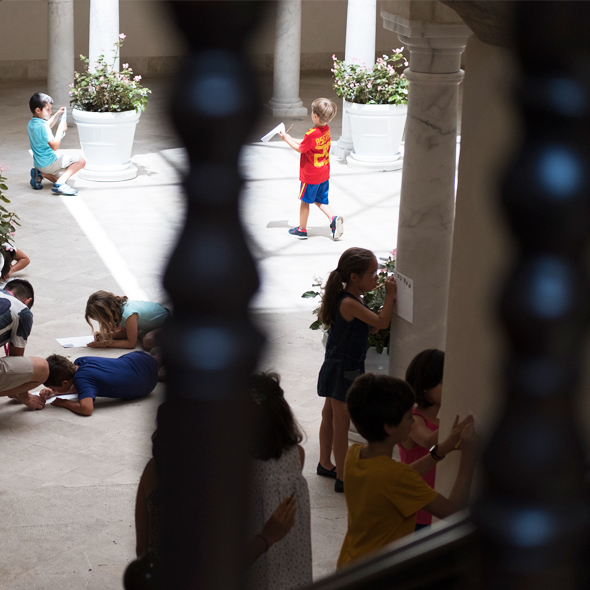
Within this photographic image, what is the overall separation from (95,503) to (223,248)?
5492mm

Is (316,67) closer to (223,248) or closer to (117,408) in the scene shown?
(117,408)

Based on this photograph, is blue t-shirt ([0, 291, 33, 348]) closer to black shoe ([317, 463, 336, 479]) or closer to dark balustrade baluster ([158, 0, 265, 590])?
black shoe ([317, 463, 336, 479])

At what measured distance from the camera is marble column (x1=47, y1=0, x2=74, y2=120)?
52.7 ft

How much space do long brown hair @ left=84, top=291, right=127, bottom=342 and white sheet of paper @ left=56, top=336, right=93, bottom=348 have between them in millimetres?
189

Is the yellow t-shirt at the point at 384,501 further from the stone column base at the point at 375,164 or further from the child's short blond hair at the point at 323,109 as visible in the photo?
the stone column base at the point at 375,164

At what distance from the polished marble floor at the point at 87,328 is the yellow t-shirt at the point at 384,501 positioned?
74cm

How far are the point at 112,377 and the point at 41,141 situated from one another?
639 cm

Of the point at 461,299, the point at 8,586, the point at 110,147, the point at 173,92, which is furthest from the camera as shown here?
the point at 110,147

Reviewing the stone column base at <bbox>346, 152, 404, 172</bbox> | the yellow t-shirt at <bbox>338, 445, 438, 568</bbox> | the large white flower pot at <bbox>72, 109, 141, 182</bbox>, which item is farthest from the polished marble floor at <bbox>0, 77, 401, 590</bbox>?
the stone column base at <bbox>346, 152, 404, 172</bbox>

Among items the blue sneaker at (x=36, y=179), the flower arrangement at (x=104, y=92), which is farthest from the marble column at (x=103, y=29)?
the blue sneaker at (x=36, y=179)

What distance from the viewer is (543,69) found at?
28 centimetres

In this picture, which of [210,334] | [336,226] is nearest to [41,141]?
[336,226]

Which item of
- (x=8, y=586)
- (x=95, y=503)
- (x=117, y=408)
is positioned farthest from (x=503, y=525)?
(x=117, y=408)

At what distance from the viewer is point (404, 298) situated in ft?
18.1
